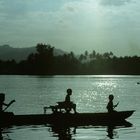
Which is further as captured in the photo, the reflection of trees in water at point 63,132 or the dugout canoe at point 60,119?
the dugout canoe at point 60,119

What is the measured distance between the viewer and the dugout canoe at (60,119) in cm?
3444

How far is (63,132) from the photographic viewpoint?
32.9 meters

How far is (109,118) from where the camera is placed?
36562 millimetres

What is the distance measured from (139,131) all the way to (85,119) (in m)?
4.43

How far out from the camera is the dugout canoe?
34.4m

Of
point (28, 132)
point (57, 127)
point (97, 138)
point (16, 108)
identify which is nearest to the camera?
point (97, 138)

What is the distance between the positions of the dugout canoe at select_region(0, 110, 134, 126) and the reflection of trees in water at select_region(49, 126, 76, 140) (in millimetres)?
695

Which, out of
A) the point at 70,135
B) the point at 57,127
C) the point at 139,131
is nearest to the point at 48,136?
the point at 70,135

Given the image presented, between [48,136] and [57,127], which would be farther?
[57,127]

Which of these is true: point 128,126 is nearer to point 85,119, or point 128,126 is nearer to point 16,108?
point 85,119

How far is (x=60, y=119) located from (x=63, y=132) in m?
2.38

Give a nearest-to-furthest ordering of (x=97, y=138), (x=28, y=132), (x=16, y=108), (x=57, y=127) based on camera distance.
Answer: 1. (x=97, y=138)
2. (x=28, y=132)
3. (x=57, y=127)
4. (x=16, y=108)

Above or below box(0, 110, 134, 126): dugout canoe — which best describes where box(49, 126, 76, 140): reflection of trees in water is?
below

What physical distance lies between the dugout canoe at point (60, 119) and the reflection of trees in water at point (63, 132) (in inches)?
27.4
